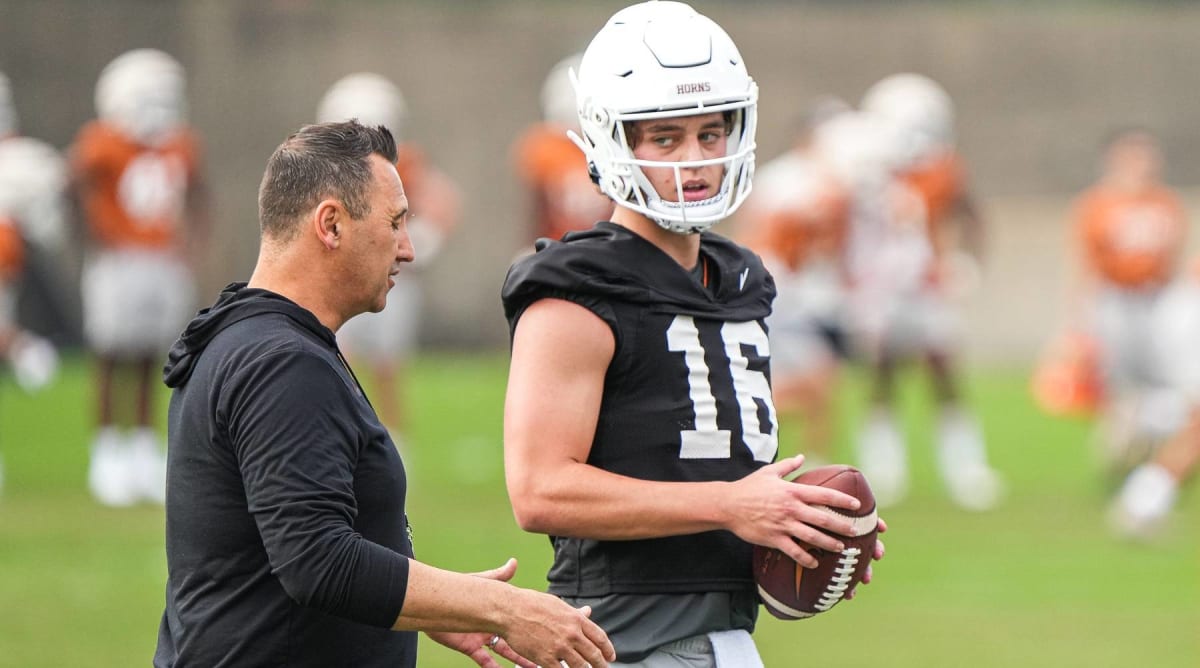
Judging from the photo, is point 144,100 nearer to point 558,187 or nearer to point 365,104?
point 365,104

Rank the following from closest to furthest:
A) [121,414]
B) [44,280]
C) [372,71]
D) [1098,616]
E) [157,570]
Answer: [1098,616] → [157,570] → [121,414] → [44,280] → [372,71]

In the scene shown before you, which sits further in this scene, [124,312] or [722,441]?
[124,312]

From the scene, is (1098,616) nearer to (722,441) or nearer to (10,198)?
(722,441)

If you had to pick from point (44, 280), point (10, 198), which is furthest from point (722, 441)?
point (44, 280)

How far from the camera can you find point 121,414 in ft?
34.3

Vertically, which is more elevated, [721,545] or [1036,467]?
[721,545]

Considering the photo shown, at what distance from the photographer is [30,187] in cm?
1113

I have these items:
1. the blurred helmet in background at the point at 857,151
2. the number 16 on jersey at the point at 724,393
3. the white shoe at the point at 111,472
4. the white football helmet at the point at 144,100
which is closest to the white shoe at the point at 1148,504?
the blurred helmet in background at the point at 857,151

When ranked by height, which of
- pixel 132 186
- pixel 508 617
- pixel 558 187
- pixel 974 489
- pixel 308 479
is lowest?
pixel 974 489

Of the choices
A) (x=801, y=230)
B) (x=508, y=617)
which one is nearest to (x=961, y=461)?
(x=801, y=230)

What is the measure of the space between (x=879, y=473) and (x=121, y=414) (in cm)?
469

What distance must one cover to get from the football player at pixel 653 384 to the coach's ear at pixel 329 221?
403 mm

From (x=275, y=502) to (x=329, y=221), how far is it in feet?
1.63

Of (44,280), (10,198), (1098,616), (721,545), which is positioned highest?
(721,545)
